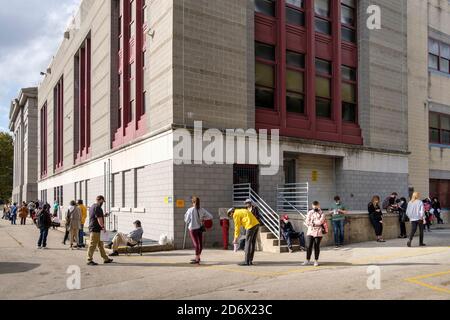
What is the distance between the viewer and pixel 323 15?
21.9 m

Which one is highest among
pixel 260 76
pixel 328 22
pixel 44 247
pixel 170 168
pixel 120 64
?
pixel 328 22

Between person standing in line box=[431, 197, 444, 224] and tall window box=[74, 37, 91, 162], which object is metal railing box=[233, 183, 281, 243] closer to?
person standing in line box=[431, 197, 444, 224]

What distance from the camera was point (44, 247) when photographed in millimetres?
17547

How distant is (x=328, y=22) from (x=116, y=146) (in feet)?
38.2

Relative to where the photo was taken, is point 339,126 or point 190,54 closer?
point 190,54

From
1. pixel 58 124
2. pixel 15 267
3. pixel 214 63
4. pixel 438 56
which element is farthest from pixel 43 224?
pixel 58 124

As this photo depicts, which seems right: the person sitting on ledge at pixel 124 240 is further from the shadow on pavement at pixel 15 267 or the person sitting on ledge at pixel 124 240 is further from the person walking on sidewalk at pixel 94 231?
the shadow on pavement at pixel 15 267

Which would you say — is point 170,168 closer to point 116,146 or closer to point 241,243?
point 241,243

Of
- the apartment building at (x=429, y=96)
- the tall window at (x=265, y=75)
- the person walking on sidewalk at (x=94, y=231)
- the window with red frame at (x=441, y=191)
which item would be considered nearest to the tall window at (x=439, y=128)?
the apartment building at (x=429, y=96)

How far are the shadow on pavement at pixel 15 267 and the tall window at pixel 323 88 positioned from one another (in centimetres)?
1355

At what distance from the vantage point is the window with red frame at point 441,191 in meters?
27.7

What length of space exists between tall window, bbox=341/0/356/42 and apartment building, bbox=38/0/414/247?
2.2 inches

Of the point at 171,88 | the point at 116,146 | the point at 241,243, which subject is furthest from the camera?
the point at 116,146

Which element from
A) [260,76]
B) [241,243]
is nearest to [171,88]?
[260,76]
